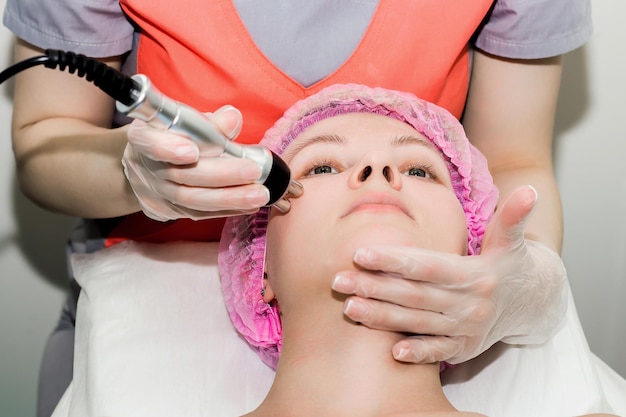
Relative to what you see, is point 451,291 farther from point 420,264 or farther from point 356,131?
point 356,131

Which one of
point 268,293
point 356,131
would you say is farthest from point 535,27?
point 268,293

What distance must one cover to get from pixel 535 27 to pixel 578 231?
0.63 m

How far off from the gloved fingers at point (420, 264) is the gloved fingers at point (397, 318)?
0.05 meters

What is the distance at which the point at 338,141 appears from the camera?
1132mm

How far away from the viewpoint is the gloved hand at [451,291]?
977mm

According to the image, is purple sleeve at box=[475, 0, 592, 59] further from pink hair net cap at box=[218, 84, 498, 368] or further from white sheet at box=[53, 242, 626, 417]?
white sheet at box=[53, 242, 626, 417]

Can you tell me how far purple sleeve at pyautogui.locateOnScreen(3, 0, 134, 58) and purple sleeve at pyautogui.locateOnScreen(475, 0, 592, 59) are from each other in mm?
622

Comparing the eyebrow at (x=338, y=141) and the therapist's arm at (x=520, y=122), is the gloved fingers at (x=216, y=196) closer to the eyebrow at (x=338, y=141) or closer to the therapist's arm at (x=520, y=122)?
the eyebrow at (x=338, y=141)

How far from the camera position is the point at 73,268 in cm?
140

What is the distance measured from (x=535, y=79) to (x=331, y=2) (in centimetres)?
40

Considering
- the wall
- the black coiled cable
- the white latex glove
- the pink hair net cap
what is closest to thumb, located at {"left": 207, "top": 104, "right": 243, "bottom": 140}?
the white latex glove

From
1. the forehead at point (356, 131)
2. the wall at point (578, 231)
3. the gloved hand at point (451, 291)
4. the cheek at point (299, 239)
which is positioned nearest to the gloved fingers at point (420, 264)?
the gloved hand at point (451, 291)

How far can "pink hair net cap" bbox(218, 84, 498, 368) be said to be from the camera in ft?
3.87

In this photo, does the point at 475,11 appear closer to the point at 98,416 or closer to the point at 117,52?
the point at 117,52
